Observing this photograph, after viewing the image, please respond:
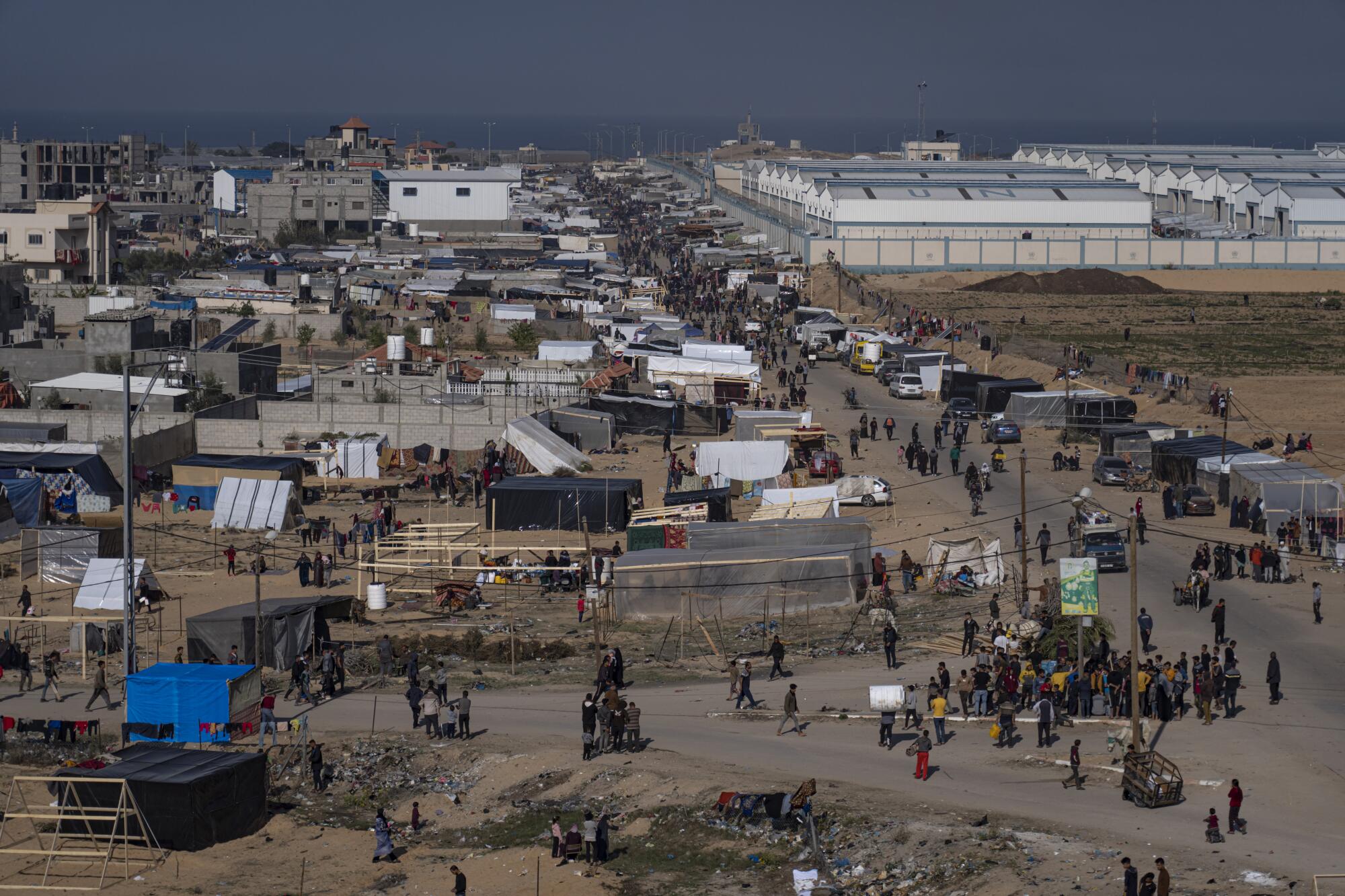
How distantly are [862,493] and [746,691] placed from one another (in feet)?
42.8

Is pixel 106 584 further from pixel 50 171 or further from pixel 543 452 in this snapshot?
pixel 50 171

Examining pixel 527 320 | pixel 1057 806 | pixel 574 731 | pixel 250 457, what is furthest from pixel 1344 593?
pixel 527 320

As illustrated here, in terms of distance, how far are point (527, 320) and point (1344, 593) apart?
39.4m

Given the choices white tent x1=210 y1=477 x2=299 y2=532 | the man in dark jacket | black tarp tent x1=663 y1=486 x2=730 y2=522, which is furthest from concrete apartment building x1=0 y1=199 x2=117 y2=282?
the man in dark jacket

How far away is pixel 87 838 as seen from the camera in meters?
18.8

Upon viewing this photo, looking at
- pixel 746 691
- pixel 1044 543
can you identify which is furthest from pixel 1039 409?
pixel 746 691

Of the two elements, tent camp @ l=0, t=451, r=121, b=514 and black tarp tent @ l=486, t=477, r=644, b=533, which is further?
tent camp @ l=0, t=451, r=121, b=514

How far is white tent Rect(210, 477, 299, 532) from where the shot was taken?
3447 cm

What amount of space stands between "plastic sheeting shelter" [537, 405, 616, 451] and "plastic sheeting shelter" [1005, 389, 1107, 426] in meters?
10.2

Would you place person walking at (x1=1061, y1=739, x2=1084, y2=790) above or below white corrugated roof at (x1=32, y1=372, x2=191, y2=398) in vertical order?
below

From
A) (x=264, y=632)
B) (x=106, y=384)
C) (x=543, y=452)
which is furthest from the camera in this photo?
(x=106, y=384)

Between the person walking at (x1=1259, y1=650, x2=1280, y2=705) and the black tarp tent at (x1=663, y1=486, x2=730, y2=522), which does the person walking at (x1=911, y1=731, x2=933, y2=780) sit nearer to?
the person walking at (x1=1259, y1=650, x2=1280, y2=705)

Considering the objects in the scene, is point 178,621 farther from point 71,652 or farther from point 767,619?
point 767,619

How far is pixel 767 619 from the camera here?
26.8 metres
